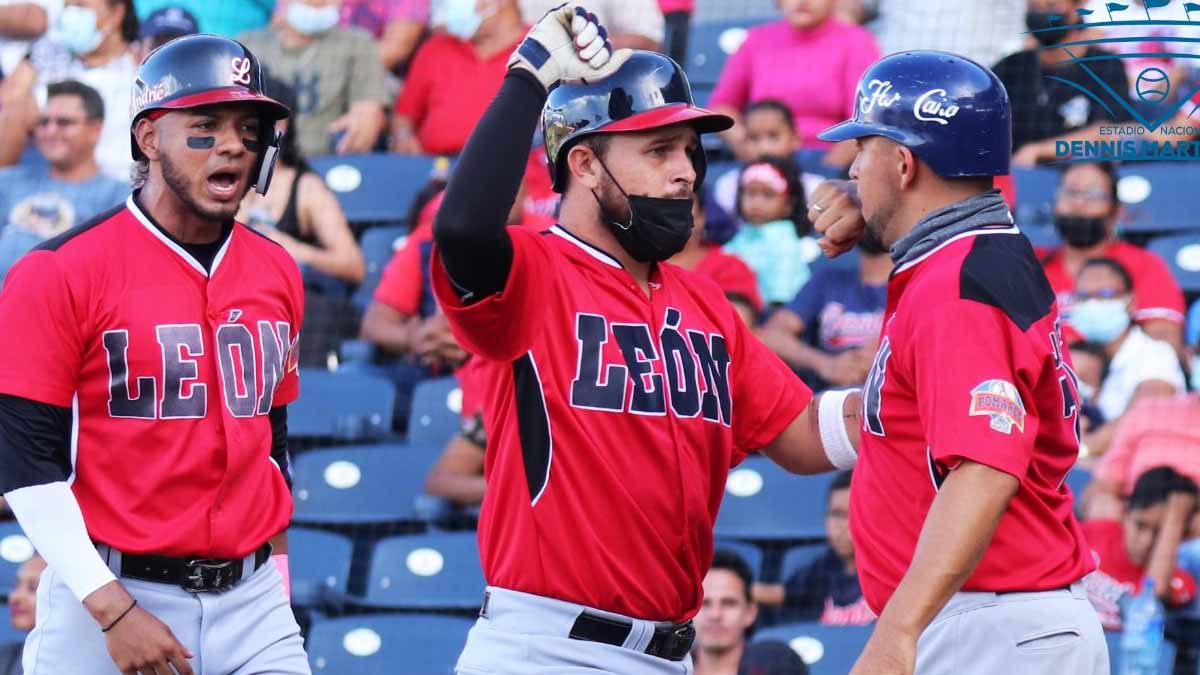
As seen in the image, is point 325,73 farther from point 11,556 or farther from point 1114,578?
point 1114,578

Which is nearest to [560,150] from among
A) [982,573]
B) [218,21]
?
[982,573]

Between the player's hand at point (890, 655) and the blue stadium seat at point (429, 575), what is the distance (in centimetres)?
355

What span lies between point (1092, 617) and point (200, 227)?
6.28ft

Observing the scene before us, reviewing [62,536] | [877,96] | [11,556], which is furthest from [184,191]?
[11,556]

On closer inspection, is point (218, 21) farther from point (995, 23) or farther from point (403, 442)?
point (995, 23)

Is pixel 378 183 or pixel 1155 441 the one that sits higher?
pixel 378 183

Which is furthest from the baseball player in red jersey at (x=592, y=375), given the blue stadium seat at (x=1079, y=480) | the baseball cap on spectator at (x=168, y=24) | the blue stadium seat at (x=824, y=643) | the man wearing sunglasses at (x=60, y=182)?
the baseball cap on spectator at (x=168, y=24)

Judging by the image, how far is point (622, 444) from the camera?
312cm

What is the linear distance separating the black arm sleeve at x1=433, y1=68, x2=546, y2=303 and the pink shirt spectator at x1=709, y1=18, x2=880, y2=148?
14.0 feet

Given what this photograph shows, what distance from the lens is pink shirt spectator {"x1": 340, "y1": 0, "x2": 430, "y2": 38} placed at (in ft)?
26.6

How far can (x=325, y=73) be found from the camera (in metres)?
7.77

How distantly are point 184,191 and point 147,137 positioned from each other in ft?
0.56

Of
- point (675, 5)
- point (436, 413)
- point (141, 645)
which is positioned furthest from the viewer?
point (675, 5)

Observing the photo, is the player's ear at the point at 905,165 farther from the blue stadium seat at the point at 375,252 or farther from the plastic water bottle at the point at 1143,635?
the blue stadium seat at the point at 375,252
